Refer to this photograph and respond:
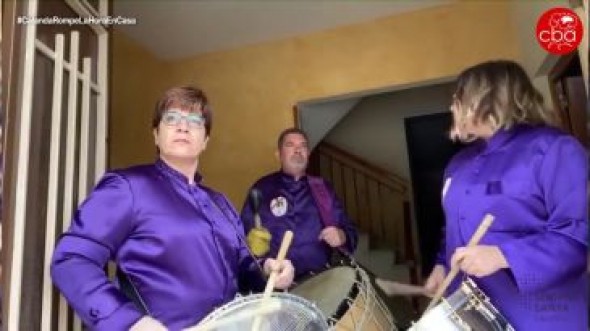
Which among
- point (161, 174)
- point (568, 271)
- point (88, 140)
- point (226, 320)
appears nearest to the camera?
point (226, 320)

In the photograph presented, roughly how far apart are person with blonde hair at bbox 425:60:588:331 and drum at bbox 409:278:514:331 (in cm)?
5

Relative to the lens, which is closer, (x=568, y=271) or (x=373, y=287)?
(x=568, y=271)

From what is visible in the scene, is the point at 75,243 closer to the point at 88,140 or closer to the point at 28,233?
the point at 28,233

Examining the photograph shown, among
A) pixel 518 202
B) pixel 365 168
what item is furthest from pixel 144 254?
pixel 365 168

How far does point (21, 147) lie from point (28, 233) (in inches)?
7.3

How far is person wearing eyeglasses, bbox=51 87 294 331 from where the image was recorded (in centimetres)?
91

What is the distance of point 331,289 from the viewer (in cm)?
119

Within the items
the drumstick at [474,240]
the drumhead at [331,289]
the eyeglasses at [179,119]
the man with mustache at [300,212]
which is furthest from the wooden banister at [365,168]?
the drumstick at [474,240]

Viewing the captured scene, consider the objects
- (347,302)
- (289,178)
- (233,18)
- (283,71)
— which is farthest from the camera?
(283,71)

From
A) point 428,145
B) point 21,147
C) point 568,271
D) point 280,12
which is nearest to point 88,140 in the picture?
point 21,147

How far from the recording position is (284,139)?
217 cm

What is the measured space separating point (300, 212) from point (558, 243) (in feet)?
3.92

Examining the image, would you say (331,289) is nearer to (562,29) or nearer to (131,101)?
(562,29)

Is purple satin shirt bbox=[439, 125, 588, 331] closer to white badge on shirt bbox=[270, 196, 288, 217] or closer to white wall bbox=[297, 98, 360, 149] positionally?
white badge on shirt bbox=[270, 196, 288, 217]
